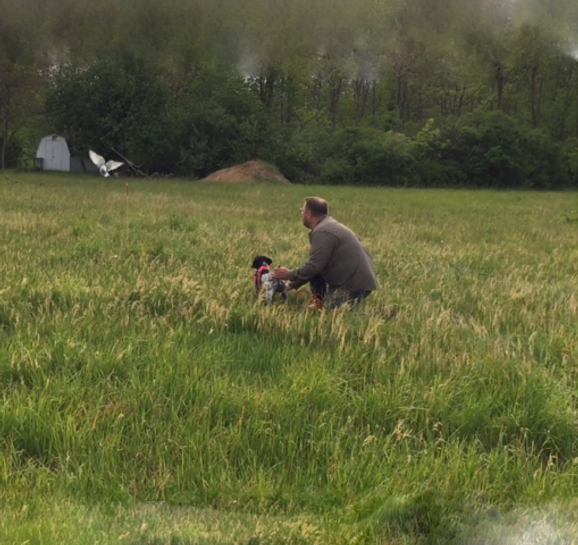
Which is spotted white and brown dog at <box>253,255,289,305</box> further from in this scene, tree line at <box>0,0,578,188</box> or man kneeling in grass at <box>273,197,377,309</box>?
tree line at <box>0,0,578,188</box>

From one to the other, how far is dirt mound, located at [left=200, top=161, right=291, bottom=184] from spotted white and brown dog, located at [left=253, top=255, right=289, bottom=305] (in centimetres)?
3556

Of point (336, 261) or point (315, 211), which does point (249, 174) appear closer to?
point (315, 211)

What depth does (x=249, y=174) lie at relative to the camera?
43.3 m

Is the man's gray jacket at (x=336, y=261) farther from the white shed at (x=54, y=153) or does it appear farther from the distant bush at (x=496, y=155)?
the white shed at (x=54, y=153)

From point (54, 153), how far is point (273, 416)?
5222 cm

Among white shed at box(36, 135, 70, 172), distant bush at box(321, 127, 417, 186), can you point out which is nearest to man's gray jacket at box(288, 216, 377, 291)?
distant bush at box(321, 127, 417, 186)

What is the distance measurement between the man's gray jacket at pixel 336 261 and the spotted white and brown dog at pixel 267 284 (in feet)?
0.46

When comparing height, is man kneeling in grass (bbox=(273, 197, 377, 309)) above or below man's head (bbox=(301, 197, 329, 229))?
below

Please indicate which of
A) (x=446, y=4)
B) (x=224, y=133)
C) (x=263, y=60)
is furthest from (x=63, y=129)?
(x=446, y=4)

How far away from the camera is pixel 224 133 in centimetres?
4856

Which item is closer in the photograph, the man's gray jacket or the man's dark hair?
the man's gray jacket

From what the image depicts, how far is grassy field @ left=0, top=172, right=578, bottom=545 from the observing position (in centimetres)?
286

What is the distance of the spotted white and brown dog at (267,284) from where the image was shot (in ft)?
21.2

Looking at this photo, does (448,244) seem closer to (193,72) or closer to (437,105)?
(193,72)
